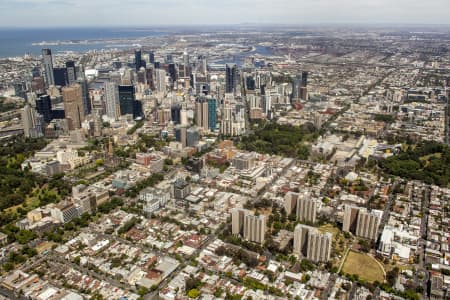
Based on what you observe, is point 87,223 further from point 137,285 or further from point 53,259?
point 137,285

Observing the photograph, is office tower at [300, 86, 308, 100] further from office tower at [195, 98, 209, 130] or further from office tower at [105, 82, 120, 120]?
office tower at [105, 82, 120, 120]

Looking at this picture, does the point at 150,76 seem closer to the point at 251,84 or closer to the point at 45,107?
the point at 251,84

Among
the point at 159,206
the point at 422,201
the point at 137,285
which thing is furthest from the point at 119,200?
the point at 422,201

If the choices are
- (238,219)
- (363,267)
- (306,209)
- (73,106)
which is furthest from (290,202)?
(73,106)

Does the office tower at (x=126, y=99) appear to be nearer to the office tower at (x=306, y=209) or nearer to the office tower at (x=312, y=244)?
the office tower at (x=306, y=209)

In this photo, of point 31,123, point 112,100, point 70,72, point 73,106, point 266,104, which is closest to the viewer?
point 31,123

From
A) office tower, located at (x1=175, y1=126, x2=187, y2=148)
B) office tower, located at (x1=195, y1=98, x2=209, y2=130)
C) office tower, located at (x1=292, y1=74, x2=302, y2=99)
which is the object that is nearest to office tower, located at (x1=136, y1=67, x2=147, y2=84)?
office tower, located at (x1=195, y1=98, x2=209, y2=130)

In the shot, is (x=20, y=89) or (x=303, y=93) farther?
(x=20, y=89)
